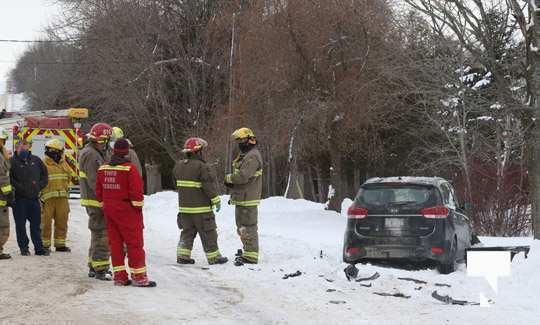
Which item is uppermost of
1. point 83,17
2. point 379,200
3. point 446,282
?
point 83,17

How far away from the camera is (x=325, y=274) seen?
9766mm

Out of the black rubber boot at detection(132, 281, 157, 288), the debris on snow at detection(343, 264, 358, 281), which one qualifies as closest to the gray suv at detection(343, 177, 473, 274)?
the debris on snow at detection(343, 264, 358, 281)

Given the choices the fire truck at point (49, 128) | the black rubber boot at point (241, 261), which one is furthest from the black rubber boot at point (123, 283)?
the fire truck at point (49, 128)

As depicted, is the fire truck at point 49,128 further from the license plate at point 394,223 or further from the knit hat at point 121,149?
the license plate at point 394,223

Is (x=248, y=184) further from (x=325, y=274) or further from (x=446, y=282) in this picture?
(x=446, y=282)

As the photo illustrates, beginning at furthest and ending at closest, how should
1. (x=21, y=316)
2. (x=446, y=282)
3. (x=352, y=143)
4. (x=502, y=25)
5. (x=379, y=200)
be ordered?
(x=352, y=143), (x=502, y=25), (x=379, y=200), (x=446, y=282), (x=21, y=316)

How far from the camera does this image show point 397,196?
35.2ft

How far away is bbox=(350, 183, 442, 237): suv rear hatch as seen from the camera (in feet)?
34.1

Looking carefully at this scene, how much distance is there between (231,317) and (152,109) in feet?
80.5

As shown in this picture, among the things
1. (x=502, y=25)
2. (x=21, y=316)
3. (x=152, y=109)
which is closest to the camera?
(x=21, y=316)

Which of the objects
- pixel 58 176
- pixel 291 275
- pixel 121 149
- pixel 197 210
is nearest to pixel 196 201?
pixel 197 210

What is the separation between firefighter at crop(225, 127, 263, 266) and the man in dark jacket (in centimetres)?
315

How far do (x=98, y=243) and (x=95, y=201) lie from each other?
0.59m

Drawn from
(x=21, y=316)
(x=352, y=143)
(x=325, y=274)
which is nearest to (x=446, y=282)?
(x=325, y=274)
